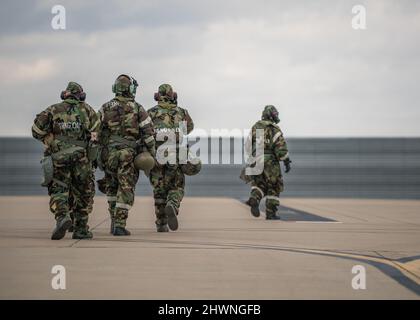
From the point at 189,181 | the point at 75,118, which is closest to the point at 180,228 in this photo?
the point at 75,118

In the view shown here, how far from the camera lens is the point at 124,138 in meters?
13.7

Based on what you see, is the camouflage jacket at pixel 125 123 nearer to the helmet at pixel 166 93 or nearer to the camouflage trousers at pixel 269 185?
the helmet at pixel 166 93

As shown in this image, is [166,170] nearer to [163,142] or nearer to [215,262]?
[163,142]

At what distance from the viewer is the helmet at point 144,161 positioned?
13.5 m

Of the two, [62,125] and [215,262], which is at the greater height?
[62,125]

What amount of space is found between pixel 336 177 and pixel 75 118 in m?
27.7

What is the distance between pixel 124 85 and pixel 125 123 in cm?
53

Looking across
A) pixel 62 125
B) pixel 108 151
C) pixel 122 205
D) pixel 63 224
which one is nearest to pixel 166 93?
pixel 108 151

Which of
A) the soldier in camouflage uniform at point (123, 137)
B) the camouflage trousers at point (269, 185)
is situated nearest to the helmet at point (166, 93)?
the soldier in camouflage uniform at point (123, 137)

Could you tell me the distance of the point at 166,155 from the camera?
14.7 m

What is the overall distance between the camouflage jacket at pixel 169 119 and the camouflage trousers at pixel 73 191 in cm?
205

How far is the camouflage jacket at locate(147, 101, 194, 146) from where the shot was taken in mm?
14766

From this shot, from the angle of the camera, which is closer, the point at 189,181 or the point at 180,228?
the point at 180,228
